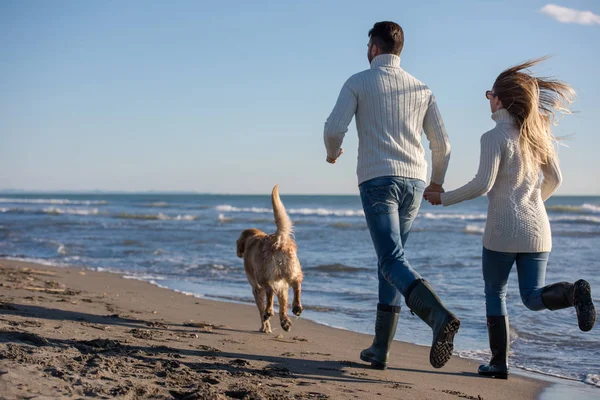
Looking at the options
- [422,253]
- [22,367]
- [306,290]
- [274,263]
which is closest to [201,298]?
[306,290]

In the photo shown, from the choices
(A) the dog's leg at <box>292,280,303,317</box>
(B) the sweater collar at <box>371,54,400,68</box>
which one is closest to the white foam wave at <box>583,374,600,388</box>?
(A) the dog's leg at <box>292,280,303,317</box>

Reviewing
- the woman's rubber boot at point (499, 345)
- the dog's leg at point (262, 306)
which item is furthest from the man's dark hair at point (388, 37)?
the dog's leg at point (262, 306)

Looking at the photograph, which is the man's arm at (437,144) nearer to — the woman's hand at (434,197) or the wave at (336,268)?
the woman's hand at (434,197)

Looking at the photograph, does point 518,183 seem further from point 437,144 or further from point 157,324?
point 157,324

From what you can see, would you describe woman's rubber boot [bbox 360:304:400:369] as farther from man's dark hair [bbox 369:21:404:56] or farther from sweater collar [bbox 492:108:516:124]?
man's dark hair [bbox 369:21:404:56]

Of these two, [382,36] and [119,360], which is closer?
[119,360]

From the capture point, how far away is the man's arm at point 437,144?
4.00 meters

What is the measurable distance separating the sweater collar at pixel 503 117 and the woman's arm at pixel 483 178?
0.16 meters

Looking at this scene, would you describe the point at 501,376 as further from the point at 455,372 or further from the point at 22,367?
the point at 22,367

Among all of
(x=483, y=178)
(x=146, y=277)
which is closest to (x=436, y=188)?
(x=483, y=178)

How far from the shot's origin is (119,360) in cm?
364

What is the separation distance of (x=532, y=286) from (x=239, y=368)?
1916 millimetres

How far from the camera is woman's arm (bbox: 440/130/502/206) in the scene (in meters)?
3.88

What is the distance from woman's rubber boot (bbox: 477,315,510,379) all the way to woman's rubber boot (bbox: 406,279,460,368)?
82 centimetres
